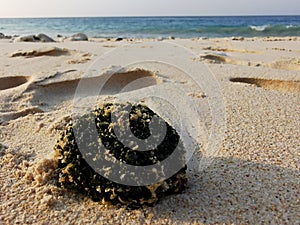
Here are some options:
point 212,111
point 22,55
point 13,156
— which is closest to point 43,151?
point 13,156

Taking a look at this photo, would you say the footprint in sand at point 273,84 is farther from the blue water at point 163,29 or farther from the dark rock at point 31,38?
the blue water at point 163,29

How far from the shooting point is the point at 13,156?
7.10ft

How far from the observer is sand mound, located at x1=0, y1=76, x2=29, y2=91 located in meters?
4.21

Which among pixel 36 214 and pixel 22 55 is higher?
pixel 22 55

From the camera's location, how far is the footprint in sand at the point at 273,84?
4.15 metres

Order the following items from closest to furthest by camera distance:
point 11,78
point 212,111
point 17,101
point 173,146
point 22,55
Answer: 1. point 173,146
2. point 212,111
3. point 17,101
4. point 11,78
5. point 22,55

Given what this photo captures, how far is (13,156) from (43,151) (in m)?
0.20

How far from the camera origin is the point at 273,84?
4.25 metres

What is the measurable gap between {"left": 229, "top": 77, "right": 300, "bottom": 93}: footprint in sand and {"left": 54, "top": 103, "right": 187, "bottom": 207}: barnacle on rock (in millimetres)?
2801

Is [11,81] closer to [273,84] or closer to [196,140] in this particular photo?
[196,140]

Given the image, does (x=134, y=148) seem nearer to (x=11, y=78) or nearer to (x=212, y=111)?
(x=212, y=111)

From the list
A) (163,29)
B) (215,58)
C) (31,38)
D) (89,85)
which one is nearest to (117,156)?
(89,85)

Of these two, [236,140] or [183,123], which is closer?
[236,140]

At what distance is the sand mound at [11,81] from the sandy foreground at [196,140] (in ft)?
0.04
